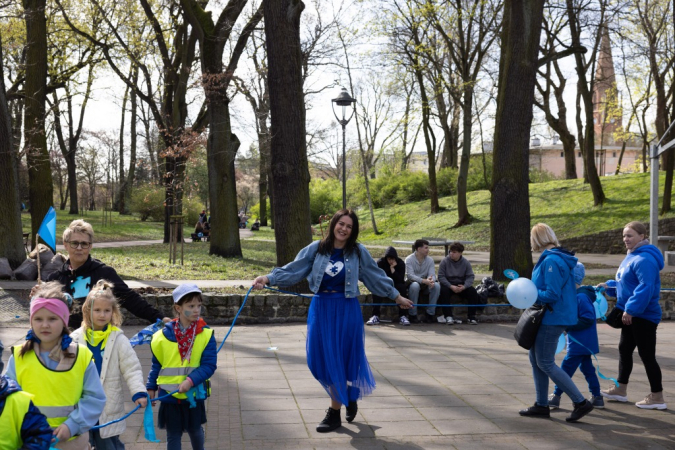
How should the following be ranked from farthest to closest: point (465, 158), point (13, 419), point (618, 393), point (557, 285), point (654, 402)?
point (465, 158) → point (618, 393) → point (654, 402) → point (557, 285) → point (13, 419)

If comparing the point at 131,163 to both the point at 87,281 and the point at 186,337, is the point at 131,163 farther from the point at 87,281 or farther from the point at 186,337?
the point at 186,337

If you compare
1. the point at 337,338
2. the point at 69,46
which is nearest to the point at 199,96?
the point at 69,46

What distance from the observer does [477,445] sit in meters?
5.28

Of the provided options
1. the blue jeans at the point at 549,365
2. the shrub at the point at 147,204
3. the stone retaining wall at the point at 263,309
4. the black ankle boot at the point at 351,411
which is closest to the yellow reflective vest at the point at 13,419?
the black ankle boot at the point at 351,411

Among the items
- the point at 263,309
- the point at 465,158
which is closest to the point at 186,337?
the point at 263,309

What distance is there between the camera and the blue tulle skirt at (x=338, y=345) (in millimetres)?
5766

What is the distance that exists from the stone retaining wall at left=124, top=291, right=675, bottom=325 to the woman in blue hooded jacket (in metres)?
5.43

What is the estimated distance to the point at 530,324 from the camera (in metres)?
6.02

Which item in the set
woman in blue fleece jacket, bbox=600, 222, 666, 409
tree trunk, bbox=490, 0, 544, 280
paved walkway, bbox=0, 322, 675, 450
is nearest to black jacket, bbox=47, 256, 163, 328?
paved walkway, bbox=0, 322, 675, 450

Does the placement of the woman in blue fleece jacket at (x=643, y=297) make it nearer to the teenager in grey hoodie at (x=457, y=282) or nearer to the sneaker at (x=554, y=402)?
the sneaker at (x=554, y=402)

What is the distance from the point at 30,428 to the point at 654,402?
18.1 feet

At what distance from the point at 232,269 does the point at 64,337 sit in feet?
47.1

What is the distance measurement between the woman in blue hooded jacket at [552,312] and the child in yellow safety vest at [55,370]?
387 cm

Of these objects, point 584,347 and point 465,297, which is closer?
point 584,347
